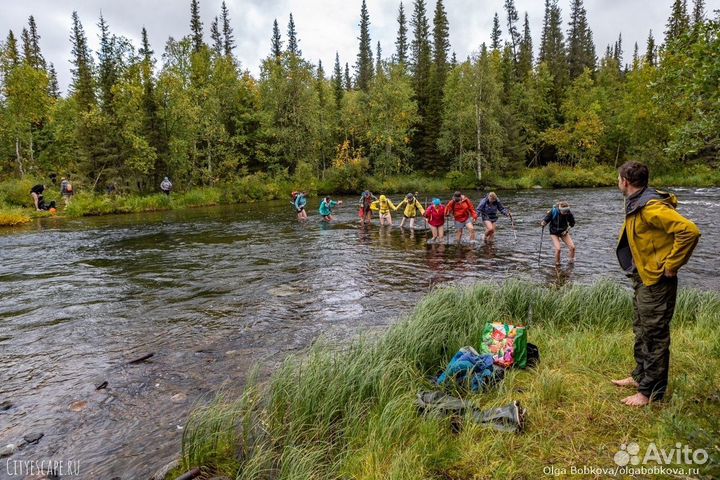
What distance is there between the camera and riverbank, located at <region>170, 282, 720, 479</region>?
11.9ft

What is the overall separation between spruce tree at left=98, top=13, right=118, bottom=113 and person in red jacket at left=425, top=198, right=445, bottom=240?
31.8 meters

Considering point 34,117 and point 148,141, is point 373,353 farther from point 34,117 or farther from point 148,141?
point 34,117

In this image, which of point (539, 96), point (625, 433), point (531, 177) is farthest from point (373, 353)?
point (539, 96)

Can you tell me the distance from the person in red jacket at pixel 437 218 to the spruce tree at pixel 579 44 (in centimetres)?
6416

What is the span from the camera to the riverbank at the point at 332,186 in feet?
98.7

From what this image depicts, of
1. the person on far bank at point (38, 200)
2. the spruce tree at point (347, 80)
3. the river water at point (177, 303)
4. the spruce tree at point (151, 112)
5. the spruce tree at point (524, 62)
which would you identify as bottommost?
the river water at point (177, 303)

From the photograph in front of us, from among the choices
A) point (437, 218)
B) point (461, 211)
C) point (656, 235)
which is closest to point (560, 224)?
point (461, 211)

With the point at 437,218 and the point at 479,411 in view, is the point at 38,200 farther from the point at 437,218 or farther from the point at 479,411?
the point at 479,411

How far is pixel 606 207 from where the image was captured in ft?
90.4

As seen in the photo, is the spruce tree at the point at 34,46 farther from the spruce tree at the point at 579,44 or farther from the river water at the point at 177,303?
the spruce tree at the point at 579,44

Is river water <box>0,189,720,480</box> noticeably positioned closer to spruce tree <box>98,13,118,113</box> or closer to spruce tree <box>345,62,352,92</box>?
spruce tree <box>98,13,118,113</box>

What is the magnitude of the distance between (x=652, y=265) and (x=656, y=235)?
0.30 meters

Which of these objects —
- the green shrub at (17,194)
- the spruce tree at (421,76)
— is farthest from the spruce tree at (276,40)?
the green shrub at (17,194)

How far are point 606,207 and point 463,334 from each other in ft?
84.3
